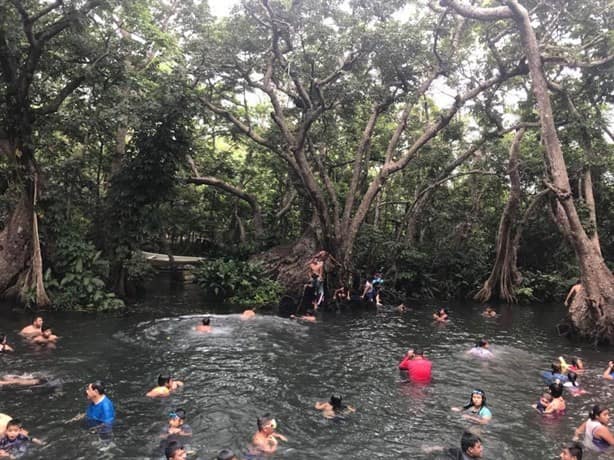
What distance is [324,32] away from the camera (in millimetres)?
17688

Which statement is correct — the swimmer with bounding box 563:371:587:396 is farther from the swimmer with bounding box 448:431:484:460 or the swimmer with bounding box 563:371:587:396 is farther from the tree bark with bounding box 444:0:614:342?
the swimmer with bounding box 448:431:484:460

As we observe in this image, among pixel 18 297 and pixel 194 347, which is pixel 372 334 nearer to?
pixel 194 347

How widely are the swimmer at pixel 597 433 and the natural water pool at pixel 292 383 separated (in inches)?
18.6

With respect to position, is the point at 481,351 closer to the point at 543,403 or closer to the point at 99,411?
the point at 543,403

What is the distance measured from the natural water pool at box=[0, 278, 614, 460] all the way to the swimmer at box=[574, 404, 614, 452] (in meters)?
0.47

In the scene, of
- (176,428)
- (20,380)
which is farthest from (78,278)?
(176,428)

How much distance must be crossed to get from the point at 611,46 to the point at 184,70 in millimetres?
15013

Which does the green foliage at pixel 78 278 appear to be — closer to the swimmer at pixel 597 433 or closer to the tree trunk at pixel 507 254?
the swimmer at pixel 597 433

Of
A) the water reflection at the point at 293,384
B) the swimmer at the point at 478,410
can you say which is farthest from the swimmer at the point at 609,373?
the swimmer at the point at 478,410

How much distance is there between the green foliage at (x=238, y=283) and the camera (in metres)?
21.5

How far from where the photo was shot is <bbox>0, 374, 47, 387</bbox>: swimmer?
388 inches

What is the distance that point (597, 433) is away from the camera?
8172 mm

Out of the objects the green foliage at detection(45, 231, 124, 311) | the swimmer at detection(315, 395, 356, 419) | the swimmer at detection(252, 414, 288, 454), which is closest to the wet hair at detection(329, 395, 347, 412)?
the swimmer at detection(315, 395, 356, 419)

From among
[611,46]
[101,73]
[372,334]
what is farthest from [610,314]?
[101,73]
